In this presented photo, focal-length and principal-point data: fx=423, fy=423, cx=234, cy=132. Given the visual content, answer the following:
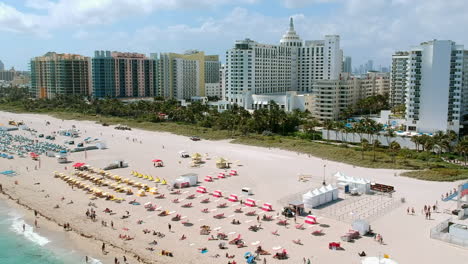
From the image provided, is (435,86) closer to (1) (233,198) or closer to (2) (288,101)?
(2) (288,101)

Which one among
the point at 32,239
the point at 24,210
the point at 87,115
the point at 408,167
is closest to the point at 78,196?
the point at 24,210

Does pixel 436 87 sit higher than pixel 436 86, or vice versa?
pixel 436 86

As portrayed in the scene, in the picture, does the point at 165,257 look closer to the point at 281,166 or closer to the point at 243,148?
the point at 281,166

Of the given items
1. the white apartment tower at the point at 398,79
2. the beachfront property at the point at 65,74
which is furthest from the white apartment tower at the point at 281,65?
the beachfront property at the point at 65,74

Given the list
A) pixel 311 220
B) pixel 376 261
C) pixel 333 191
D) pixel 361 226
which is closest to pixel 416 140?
pixel 333 191

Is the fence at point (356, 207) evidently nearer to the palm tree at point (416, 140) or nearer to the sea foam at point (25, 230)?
the sea foam at point (25, 230)
